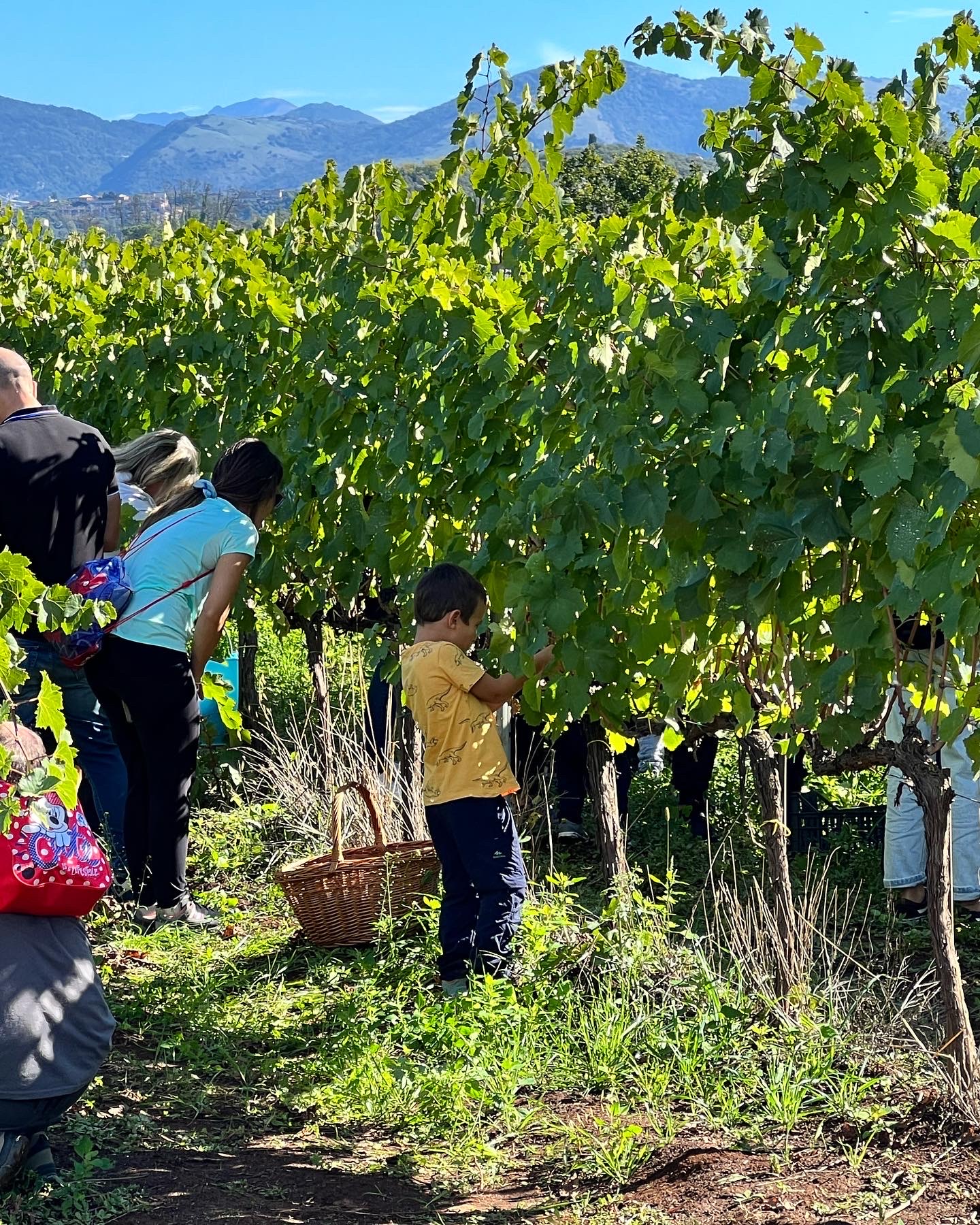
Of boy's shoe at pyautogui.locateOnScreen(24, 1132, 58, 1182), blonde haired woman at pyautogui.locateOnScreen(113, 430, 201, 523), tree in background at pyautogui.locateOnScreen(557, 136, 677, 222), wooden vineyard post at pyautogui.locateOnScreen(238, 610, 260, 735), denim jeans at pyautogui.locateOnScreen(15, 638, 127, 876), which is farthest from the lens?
tree in background at pyautogui.locateOnScreen(557, 136, 677, 222)

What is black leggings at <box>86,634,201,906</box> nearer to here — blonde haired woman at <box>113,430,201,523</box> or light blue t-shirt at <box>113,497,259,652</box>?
light blue t-shirt at <box>113,497,259,652</box>

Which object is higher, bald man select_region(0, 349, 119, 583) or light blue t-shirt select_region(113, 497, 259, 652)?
bald man select_region(0, 349, 119, 583)

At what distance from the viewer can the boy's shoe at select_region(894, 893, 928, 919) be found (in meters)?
4.88

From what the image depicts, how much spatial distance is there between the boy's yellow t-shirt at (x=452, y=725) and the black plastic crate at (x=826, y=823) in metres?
1.72

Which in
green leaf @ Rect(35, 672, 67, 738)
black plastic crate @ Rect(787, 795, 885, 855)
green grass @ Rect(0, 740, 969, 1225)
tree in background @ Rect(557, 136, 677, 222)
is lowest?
green grass @ Rect(0, 740, 969, 1225)

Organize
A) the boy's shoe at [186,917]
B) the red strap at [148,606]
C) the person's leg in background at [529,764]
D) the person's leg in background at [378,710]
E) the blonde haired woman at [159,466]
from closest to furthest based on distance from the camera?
the red strap at [148,606]
the boy's shoe at [186,917]
the blonde haired woman at [159,466]
the person's leg in background at [529,764]
the person's leg in background at [378,710]

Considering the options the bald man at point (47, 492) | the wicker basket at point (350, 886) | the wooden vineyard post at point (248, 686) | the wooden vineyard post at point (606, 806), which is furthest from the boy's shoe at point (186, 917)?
the wooden vineyard post at point (248, 686)

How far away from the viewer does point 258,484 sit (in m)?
4.66

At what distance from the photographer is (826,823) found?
5.50 m

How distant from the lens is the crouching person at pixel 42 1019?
280 cm

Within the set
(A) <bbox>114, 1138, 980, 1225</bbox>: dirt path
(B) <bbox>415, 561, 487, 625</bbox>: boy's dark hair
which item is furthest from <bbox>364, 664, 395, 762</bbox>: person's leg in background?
(A) <bbox>114, 1138, 980, 1225</bbox>: dirt path

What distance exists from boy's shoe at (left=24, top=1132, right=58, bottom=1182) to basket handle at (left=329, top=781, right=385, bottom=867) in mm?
1538

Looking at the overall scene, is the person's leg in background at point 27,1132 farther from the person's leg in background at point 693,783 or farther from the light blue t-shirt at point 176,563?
the person's leg in background at point 693,783

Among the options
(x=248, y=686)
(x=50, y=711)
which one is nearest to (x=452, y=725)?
(x=50, y=711)
